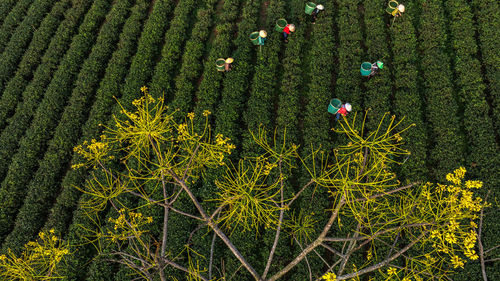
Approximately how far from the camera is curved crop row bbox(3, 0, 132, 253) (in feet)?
22.5

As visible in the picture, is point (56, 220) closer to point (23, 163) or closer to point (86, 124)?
point (23, 163)

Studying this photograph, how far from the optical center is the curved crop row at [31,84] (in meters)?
7.89

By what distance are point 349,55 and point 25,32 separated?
38.2 feet

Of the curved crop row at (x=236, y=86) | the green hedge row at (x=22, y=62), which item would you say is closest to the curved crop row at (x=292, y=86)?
the curved crop row at (x=236, y=86)

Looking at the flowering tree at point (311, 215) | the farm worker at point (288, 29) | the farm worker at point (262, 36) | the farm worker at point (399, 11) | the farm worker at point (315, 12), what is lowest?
the flowering tree at point (311, 215)

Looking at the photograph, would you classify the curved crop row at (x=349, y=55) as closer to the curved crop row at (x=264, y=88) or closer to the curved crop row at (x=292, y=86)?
the curved crop row at (x=292, y=86)

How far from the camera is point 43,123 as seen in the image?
7941 millimetres

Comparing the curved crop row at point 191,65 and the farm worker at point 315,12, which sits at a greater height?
the farm worker at point 315,12

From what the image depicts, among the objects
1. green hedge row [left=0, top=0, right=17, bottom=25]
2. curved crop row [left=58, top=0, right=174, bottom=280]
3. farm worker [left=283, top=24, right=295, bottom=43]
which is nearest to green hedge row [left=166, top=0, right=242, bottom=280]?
curved crop row [left=58, top=0, right=174, bottom=280]

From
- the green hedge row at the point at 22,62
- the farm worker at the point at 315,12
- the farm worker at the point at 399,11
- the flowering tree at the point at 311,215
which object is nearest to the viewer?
the flowering tree at the point at 311,215

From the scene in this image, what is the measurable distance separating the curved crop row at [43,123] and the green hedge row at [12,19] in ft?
8.34

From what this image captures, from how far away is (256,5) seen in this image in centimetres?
920

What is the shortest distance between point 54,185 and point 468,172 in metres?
11.2

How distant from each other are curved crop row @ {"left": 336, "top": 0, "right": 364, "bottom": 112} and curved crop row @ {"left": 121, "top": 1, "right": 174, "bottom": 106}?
582cm
